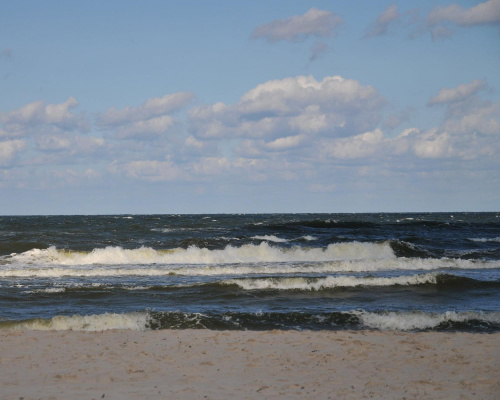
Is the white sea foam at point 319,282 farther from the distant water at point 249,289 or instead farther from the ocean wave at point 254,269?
the ocean wave at point 254,269

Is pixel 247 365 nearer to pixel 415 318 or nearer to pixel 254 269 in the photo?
pixel 415 318

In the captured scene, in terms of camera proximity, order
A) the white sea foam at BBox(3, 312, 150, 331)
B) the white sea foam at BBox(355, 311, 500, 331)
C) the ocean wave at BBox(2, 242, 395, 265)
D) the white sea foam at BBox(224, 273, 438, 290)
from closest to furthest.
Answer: the white sea foam at BBox(3, 312, 150, 331)
the white sea foam at BBox(355, 311, 500, 331)
the white sea foam at BBox(224, 273, 438, 290)
the ocean wave at BBox(2, 242, 395, 265)

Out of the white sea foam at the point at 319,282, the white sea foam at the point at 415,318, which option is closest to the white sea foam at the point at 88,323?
the white sea foam at the point at 415,318

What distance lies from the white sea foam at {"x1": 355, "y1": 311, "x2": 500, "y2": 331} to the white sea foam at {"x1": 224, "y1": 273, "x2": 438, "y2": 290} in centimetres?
504

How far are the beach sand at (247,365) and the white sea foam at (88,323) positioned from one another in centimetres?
90

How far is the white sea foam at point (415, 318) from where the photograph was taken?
13195mm

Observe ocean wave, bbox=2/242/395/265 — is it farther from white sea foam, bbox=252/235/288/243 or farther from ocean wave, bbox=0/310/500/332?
ocean wave, bbox=0/310/500/332

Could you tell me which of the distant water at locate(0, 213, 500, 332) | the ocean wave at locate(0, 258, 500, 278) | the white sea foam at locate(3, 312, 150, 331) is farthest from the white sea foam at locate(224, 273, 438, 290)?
the white sea foam at locate(3, 312, 150, 331)

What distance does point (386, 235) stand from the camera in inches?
1745

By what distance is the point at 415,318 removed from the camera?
44.2 feet

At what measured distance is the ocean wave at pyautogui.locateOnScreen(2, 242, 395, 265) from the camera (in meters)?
29.5

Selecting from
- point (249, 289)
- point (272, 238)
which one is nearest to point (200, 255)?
point (272, 238)

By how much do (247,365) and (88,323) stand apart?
210 inches

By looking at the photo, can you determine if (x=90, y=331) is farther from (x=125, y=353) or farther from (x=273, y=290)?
(x=273, y=290)
